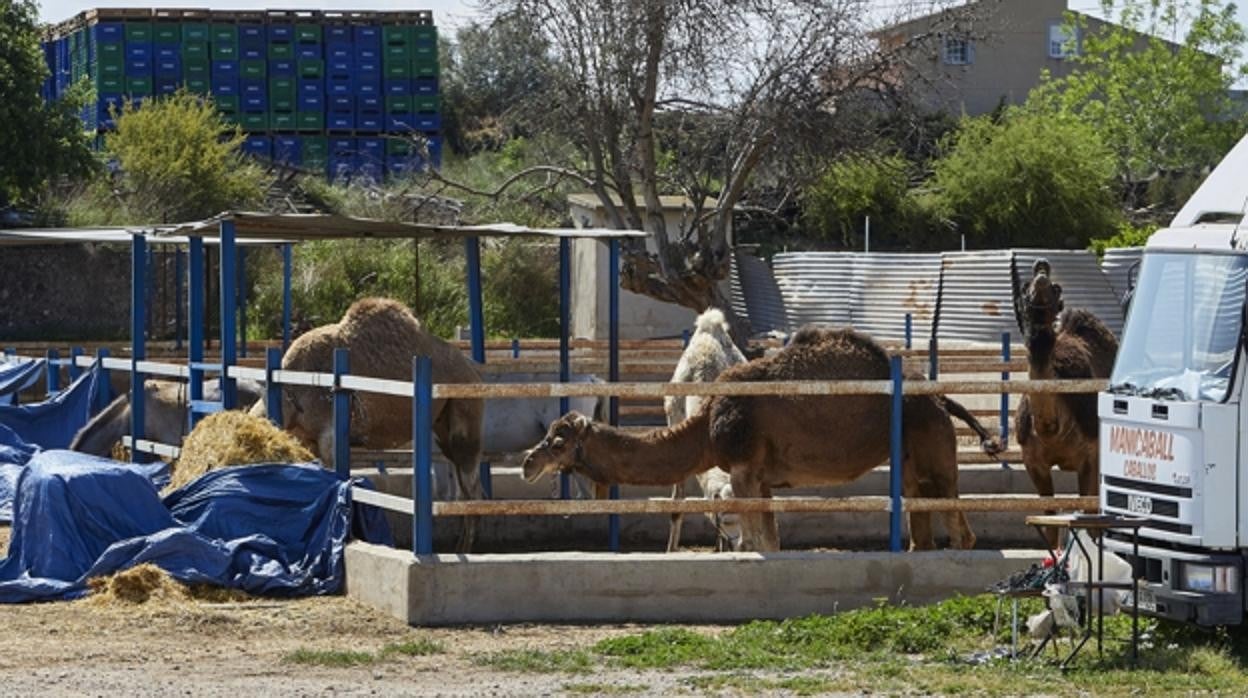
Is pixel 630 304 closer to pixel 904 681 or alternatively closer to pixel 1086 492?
pixel 1086 492

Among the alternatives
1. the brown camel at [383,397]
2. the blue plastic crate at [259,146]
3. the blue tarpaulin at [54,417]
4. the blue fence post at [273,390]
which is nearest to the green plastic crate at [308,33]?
the blue plastic crate at [259,146]

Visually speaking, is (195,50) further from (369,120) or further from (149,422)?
(149,422)

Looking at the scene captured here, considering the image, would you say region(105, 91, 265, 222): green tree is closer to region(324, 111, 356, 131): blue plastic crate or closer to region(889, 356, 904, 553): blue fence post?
region(324, 111, 356, 131): blue plastic crate

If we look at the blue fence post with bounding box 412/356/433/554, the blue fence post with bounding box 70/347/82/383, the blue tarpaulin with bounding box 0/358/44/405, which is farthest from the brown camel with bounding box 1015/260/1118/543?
the blue tarpaulin with bounding box 0/358/44/405

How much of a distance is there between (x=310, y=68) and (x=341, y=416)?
102 ft

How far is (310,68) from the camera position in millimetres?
44062

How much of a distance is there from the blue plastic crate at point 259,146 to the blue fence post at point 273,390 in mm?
29463

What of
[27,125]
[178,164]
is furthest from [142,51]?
[27,125]

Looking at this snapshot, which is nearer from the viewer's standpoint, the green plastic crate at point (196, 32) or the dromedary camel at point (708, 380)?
the dromedary camel at point (708, 380)

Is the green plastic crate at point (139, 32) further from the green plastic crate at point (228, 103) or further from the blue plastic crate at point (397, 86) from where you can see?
the blue plastic crate at point (397, 86)

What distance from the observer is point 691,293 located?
37.1m

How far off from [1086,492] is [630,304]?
24599mm

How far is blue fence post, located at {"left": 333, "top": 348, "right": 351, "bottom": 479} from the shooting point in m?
14.0

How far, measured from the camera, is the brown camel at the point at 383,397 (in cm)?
1652
